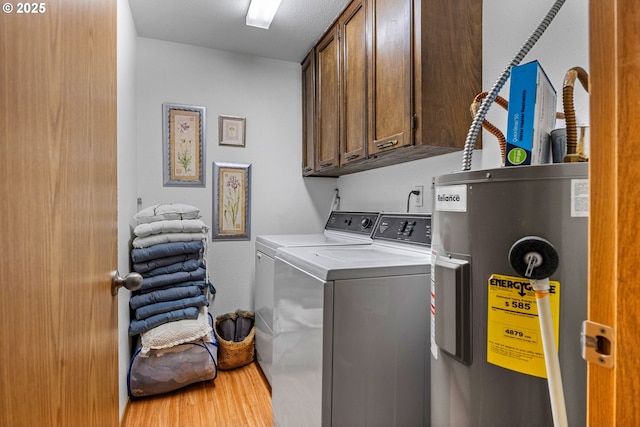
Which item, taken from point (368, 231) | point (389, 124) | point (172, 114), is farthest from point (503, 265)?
point (172, 114)

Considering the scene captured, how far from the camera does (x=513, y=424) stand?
72 cm

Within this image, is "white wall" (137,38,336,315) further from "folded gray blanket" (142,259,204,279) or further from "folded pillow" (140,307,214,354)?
"folded pillow" (140,307,214,354)

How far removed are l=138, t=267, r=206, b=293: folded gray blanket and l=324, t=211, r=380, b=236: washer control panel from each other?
3.64ft

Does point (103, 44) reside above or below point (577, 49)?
below

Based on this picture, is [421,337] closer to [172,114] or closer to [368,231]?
[368,231]

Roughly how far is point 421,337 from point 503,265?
61cm

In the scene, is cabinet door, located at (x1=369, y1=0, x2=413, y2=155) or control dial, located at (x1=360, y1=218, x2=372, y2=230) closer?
cabinet door, located at (x1=369, y1=0, x2=413, y2=155)

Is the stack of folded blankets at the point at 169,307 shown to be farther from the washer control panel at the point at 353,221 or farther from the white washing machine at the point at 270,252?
the washer control panel at the point at 353,221

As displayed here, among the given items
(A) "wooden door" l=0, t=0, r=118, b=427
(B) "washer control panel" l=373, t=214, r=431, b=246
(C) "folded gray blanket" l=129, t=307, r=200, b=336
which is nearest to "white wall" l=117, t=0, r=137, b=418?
(C) "folded gray blanket" l=129, t=307, r=200, b=336

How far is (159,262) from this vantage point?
2.23m

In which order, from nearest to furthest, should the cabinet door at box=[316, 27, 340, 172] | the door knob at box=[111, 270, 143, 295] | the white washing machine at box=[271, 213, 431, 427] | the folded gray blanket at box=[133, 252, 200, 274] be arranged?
1. the door knob at box=[111, 270, 143, 295]
2. the white washing machine at box=[271, 213, 431, 427]
3. the folded gray blanket at box=[133, 252, 200, 274]
4. the cabinet door at box=[316, 27, 340, 172]

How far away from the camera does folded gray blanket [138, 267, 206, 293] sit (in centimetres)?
218

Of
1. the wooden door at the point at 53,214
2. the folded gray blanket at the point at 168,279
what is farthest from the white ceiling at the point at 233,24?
the folded gray blanket at the point at 168,279

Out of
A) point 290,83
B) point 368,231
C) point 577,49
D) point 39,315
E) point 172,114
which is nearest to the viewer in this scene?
point 39,315
